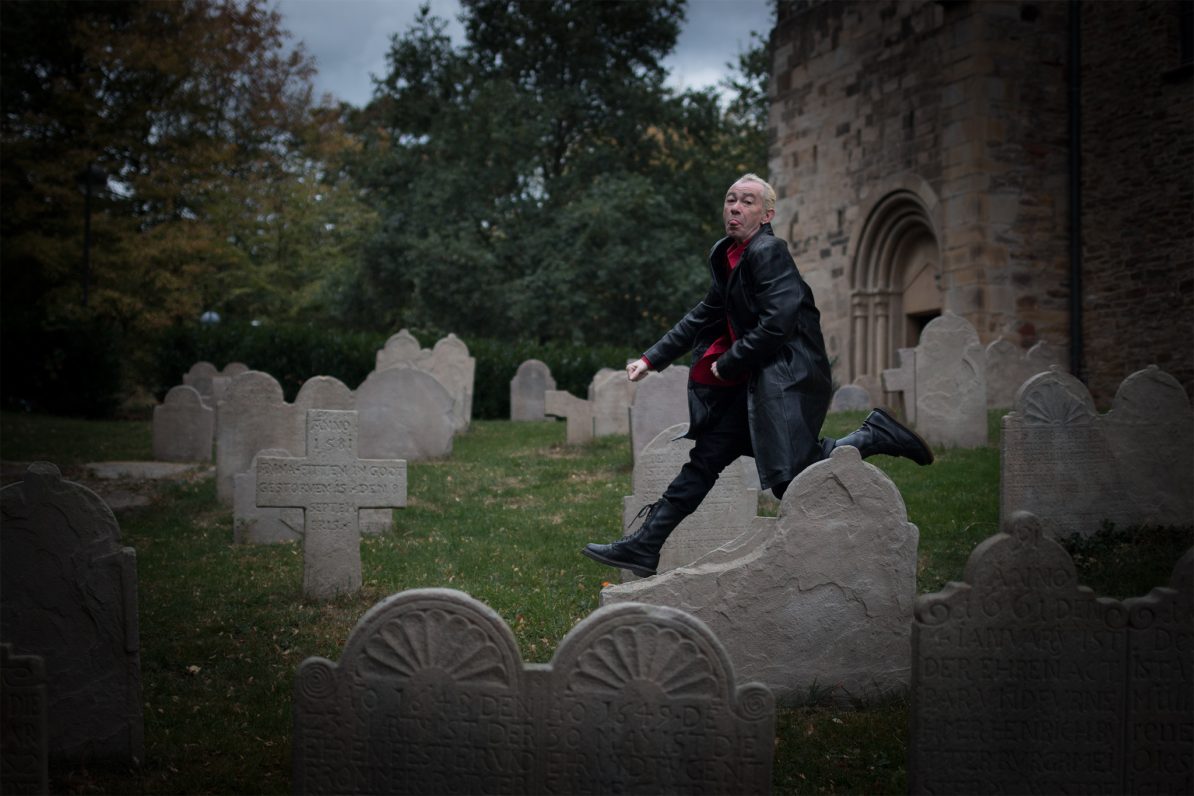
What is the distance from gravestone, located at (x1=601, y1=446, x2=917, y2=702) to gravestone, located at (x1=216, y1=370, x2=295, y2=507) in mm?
6709

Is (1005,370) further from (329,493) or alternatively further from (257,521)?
(329,493)

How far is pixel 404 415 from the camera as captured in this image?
13.6 meters

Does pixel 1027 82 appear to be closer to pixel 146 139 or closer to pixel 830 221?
pixel 830 221

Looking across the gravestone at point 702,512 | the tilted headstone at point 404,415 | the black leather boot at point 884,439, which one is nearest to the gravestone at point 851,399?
the tilted headstone at point 404,415

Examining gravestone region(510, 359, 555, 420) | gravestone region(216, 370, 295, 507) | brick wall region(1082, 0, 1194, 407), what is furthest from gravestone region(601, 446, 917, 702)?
gravestone region(510, 359, 555, 420)

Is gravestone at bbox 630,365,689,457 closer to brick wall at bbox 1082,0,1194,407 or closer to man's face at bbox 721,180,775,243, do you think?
man's face at bbox 721,180,775,243

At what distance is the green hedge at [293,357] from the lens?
22.6 m

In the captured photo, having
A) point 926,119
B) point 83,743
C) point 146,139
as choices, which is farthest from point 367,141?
point 83,743

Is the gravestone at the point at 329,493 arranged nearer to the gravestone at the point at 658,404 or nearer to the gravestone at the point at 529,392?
A: the gravestone at the point at 658,404

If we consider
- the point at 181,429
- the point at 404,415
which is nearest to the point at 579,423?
the point at 404,415

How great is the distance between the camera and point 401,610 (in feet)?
11.6

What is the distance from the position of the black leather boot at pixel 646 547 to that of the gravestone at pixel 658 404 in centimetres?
560

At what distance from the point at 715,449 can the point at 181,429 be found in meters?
11.3

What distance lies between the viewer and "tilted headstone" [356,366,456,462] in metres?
13.4
